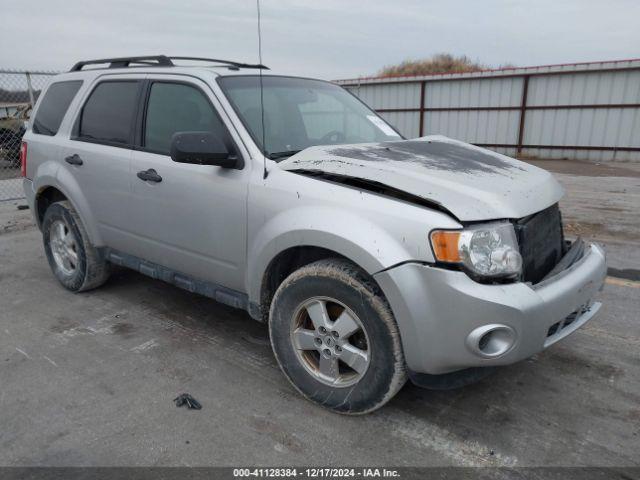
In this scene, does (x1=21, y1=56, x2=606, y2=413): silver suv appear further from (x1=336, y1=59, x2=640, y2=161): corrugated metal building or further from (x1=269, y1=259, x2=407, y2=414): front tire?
(x1=336, y1=59, x2=640, y2=161): corrugated metal building

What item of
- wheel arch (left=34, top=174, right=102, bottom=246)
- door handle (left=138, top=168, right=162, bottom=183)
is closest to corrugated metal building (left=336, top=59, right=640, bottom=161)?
wheel arch (left=34, top=174, right=102, bottom=246)

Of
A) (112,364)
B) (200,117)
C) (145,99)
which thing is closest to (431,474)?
(112,364)

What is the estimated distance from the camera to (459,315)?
7.38ft

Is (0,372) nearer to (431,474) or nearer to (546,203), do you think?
(431,474)

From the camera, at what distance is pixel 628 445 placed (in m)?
2.48

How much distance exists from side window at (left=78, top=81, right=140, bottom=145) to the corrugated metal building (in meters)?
16.7

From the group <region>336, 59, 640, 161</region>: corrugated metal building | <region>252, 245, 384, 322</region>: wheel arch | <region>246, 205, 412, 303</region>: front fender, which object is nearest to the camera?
<region>246, 205, 412, 303</region>: front fender

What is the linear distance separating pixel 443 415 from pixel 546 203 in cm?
129

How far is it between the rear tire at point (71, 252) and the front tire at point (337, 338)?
2.22 meters

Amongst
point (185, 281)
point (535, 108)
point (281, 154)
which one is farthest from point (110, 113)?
point (535, 108)

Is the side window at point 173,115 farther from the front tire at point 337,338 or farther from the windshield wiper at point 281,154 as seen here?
the front tire at point 337,338

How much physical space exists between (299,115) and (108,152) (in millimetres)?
1518

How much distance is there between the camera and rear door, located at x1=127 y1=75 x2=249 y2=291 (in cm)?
307

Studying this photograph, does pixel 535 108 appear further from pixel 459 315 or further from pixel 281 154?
pixel 459 315
